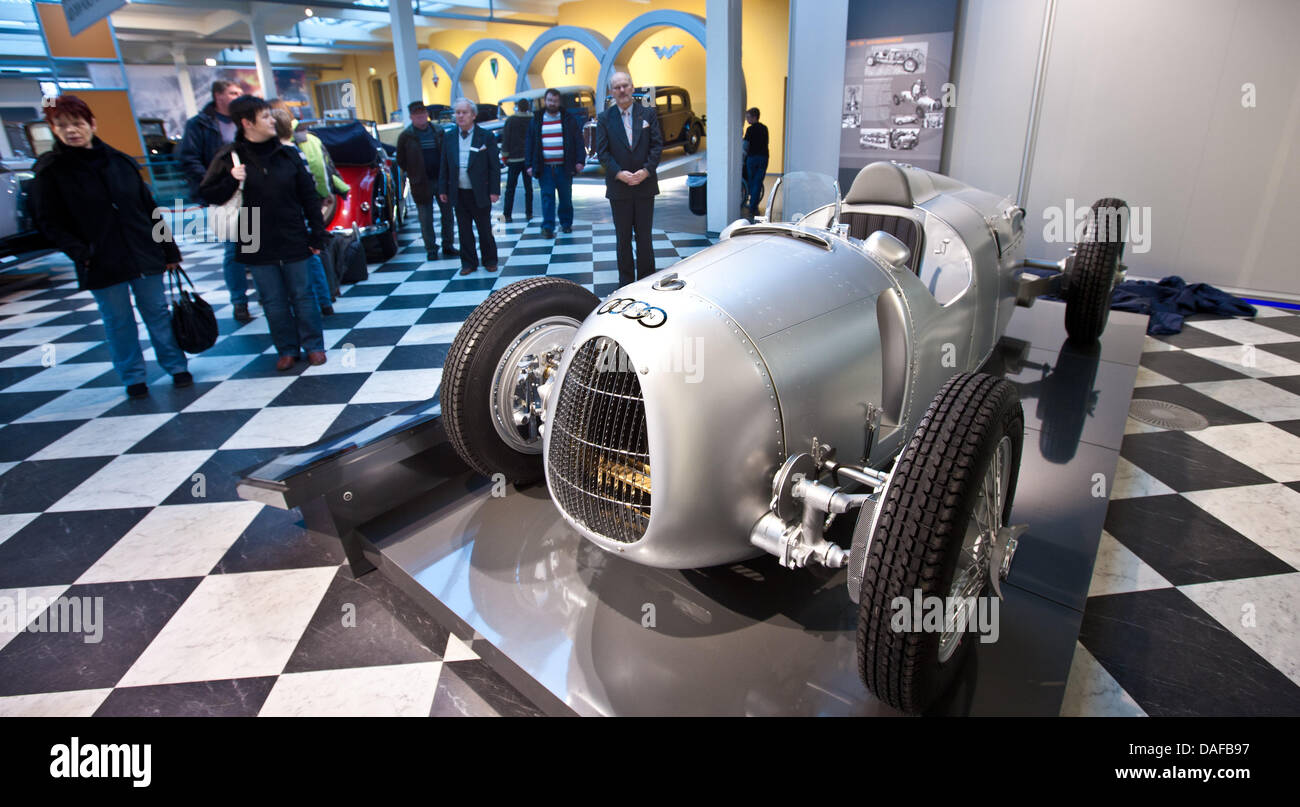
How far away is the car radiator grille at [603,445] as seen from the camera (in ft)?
6.07

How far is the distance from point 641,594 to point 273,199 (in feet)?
11.9

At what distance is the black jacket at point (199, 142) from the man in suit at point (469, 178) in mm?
2155

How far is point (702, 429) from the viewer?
5.59 ft

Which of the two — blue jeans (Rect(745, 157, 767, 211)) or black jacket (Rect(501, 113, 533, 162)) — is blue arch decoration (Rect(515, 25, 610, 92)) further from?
blue jeans (Rect(745, 157, 767, 211))

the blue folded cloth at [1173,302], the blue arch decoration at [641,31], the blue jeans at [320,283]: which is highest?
the blue arch decoration at [641,31]

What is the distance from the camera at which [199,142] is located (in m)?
5.23

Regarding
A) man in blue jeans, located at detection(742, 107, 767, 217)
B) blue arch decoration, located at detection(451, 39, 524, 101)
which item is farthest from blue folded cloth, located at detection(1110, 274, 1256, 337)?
blue arch decoration, located at detection(451, 39, 524, 101)

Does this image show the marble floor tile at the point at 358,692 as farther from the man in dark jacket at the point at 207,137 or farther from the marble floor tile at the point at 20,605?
the man in dark jacket at the point at 207,137

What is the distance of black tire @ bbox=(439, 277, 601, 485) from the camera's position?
8.07ft

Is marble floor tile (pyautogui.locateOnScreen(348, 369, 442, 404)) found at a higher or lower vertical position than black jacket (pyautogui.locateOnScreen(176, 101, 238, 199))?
lower

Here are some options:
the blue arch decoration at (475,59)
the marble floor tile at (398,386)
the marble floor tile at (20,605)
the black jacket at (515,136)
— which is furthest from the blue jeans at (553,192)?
the blue arch decoration at (475,59)

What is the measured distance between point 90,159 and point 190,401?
1.49 metres

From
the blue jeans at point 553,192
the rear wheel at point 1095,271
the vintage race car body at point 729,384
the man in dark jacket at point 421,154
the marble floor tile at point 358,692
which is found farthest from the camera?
the blue jeans at point 553,192

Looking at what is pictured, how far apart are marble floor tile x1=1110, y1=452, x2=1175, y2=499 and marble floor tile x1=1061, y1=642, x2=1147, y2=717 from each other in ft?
3.87
